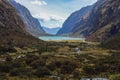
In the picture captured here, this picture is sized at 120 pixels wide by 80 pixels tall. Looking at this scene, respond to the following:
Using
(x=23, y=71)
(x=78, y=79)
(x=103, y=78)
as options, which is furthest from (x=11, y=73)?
(x=103, y=78)

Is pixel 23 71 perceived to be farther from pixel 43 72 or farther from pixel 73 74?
pixel 73 74

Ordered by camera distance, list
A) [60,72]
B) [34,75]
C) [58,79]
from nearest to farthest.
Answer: [58,79] → [34,75] → [60,72]

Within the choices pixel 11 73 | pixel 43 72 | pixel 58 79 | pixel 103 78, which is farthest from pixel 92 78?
pixel 11 73

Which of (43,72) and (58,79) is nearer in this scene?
(58,79)

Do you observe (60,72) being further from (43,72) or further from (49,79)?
(49,79)

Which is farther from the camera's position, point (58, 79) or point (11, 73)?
point (11, 73)

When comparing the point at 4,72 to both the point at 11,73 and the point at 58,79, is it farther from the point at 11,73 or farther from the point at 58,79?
the point at 58,79

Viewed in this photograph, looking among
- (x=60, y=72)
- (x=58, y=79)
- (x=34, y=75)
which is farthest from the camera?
(x=60, y=72)

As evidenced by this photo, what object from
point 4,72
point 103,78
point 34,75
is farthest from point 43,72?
point 103,78
